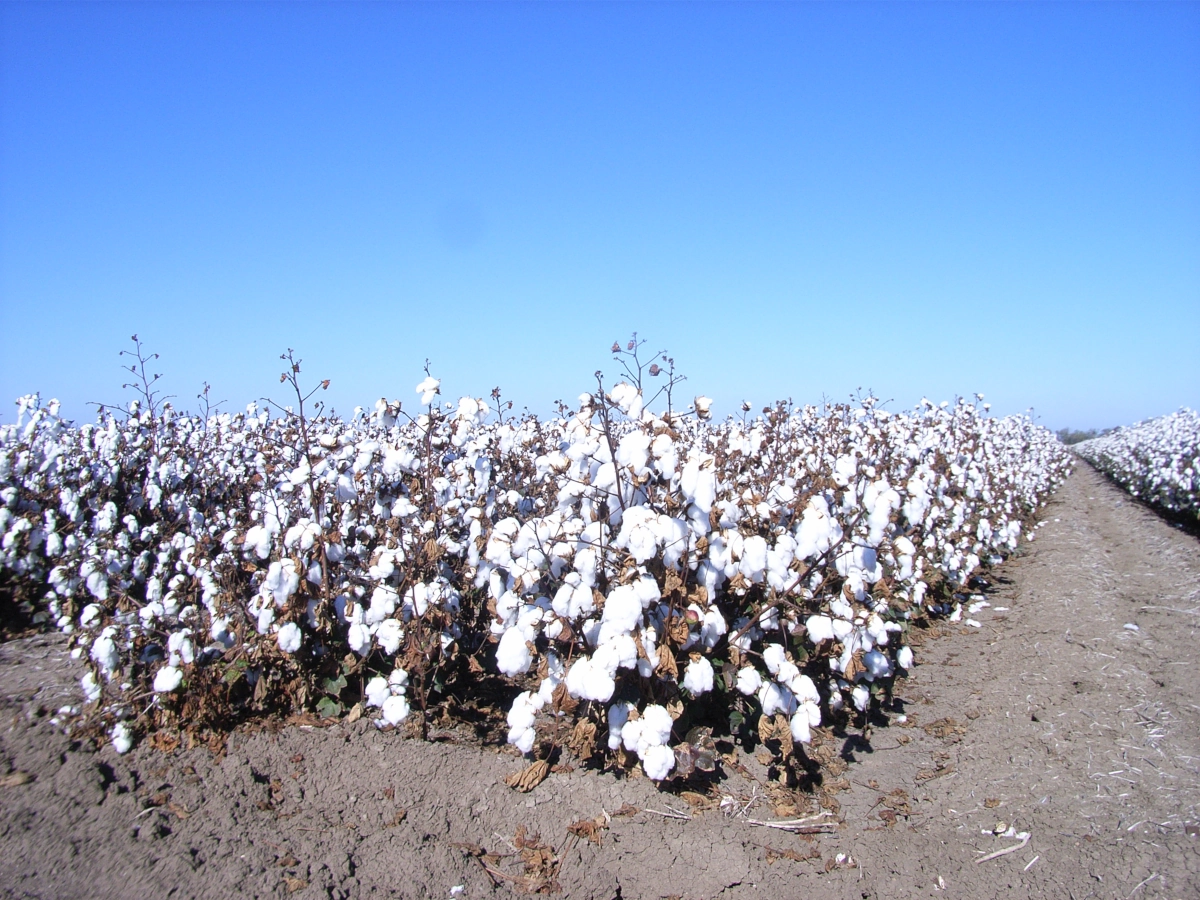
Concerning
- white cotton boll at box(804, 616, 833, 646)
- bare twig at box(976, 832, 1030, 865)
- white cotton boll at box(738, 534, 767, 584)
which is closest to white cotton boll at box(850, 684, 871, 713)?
white cotton boll at box(804, 616, 833, 646)

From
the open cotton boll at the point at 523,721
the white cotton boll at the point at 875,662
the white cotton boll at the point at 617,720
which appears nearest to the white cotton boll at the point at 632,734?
the white cotton boll at the point at 617,720

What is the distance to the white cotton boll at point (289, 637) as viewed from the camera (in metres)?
3.18

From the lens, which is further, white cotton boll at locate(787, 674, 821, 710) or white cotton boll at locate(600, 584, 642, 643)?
white cotton boll at locate(787, 674, 821, 710)

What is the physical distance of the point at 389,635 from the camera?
3281 millimetres

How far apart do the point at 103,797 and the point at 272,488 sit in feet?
6.05

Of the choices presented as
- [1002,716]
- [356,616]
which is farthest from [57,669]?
[1002,716]

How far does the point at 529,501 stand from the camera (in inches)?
185

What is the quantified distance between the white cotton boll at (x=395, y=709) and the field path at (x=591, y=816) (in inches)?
11.4

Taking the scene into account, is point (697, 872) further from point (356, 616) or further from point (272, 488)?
point (272, 488)

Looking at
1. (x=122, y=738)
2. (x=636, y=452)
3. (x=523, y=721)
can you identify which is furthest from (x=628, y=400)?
(x=122, y=738)

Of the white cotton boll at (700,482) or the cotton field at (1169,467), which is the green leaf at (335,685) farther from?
the cotton field at (1169,467)

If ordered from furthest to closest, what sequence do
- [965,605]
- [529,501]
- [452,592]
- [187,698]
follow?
1. [965,605]
2. [529,501]
3. [452,592]
4. [187,698]

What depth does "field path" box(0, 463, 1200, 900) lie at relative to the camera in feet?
8.79

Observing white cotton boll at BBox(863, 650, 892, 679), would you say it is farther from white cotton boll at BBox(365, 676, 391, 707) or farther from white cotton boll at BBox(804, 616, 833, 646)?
white cotton boll at BBox(365, 676, 391, 707)
